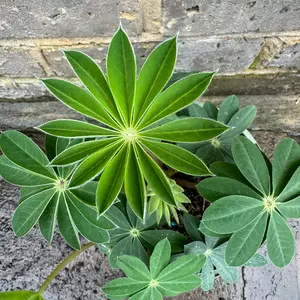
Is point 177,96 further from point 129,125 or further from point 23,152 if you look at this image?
point 23,152

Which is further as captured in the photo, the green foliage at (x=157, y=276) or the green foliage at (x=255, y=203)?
the green foliage at (x=157, y=276)

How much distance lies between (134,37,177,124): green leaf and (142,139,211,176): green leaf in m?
0.07

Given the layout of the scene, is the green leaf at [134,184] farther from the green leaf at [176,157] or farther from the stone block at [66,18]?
the stone block at [66,18]

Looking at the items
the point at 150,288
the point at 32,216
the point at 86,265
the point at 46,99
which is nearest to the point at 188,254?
the point at 150,288

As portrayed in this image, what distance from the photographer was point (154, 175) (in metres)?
0.90

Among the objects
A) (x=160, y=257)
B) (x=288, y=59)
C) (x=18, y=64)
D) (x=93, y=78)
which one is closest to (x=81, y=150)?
(x=93, y=78)

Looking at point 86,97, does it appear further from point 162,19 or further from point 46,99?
point 46,99

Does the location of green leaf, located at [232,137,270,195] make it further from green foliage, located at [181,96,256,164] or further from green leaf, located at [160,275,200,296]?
green leaf, located at [160,275,200,296]

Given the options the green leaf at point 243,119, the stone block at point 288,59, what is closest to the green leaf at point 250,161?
the green leaf at point 243,119

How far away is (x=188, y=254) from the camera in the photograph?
1.10m

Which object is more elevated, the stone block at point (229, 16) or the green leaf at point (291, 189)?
the stone block at point (229, 16)

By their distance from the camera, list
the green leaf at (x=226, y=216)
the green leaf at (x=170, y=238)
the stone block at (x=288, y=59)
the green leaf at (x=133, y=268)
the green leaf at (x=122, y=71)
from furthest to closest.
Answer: the stone block at (x=288, y=59), the green leaf at (x=170, y=238), the green leaf at (x=133, y=268), the green leaf at (x=226, y=216), the green leaf at (x=122, y=71)

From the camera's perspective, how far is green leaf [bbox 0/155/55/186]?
3.45ft

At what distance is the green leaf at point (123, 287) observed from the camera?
1113mm
